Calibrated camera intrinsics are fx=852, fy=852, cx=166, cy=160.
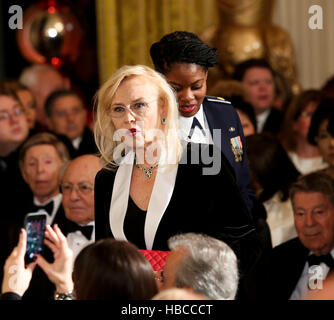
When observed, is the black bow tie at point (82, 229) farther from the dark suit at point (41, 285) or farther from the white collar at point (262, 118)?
the white collar at point (262, 118)

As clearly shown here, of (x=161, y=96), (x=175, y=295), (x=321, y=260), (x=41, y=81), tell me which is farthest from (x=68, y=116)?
(x=175, y=295)

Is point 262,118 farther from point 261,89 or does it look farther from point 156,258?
point 156,258

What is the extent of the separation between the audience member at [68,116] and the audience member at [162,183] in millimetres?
2511

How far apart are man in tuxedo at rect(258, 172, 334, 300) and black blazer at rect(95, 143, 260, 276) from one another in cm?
78

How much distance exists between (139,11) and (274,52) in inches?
44.3

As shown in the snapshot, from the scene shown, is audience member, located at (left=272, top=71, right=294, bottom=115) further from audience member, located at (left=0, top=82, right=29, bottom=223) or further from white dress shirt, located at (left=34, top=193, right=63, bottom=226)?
white dress shirt, located at (left=34, top=193, right=63, bottom=226)

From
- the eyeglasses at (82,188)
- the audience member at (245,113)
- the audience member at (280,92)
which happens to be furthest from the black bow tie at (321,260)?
the audience member at (280,92)

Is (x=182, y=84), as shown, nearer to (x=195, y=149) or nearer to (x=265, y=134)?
(x=195, y=149)

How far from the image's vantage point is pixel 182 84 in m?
2.62

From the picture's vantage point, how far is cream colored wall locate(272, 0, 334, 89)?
6188 millimetres

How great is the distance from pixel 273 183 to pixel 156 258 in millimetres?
1432

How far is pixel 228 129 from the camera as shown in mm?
2842

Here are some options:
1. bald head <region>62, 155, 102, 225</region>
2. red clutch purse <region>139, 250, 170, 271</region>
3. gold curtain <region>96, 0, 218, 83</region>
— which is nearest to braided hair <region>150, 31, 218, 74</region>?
red clutch purse <region>139, 250, 170, 271</region>

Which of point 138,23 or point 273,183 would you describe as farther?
point 138,23
